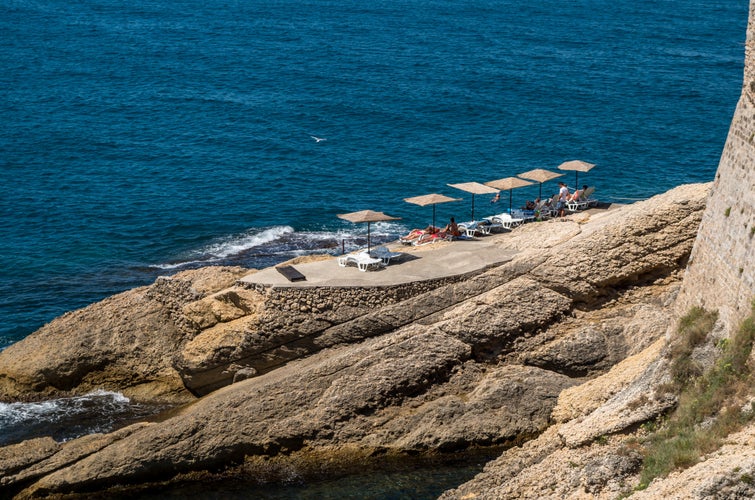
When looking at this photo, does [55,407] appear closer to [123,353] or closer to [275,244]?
[123,353]

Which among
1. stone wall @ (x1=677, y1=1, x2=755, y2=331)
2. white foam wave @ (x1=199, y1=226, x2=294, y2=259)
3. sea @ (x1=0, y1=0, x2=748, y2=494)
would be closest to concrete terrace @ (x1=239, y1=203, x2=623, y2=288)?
sea @ (x1=0, y1=0, x2=748, y2=494)

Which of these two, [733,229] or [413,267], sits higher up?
[733,229]

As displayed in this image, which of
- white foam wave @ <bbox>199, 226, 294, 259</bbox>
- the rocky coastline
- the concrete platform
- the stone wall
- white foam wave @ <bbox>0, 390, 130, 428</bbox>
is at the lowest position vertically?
white foam wave @ <bbox>0, 390, 130, 428</bbox>

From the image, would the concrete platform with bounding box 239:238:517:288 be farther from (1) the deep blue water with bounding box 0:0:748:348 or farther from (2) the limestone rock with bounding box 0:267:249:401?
(1) the deep blue water with bounding box 0:0:748:348

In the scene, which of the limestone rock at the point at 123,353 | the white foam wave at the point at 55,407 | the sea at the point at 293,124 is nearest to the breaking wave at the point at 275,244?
the sea at the point at 293,124

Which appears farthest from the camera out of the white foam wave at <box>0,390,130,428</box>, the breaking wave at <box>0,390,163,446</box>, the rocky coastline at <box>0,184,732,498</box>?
the white foam wave at <box>0,390,130,428</box>

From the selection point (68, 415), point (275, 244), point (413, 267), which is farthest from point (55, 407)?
point (275, 244)
